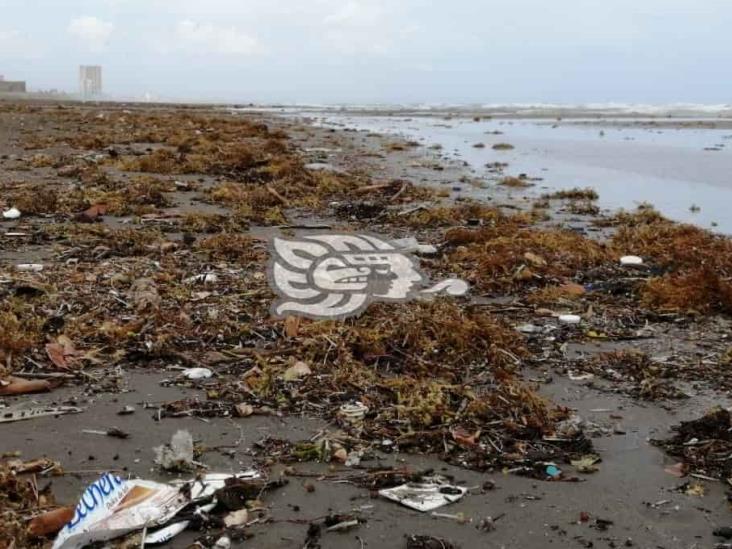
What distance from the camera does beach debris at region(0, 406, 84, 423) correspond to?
3369mm

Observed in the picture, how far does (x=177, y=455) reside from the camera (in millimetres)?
2975

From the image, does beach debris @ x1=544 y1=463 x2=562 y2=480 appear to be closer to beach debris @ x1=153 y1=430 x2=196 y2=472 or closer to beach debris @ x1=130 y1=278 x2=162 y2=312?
beach debris @ x1=153 y1=430 x2=196 y2=472

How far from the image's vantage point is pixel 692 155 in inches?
680

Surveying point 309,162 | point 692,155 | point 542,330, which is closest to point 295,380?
point 542,330

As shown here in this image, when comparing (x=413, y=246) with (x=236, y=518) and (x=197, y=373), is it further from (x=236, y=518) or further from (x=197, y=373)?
(x=236, y=518)

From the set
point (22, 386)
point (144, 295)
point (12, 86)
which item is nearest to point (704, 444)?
point (22, 386)

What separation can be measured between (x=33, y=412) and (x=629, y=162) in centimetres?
1524

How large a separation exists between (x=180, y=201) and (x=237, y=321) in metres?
4.92

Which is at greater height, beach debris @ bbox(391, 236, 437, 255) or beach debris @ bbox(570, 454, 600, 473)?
beach debris @ bbox(391, 236, 437, 255)

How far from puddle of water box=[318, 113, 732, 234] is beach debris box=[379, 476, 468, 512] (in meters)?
6.92

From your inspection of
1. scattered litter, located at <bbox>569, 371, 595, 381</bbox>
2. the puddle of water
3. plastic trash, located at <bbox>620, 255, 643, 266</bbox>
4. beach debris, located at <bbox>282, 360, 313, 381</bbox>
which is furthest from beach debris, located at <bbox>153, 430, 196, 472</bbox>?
the puddle of water

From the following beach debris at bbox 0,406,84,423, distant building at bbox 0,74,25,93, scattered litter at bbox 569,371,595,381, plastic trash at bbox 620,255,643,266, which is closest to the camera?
beach debris at bbox 0,406,84,423

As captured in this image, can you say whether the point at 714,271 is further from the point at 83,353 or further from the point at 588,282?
the point at 83,353

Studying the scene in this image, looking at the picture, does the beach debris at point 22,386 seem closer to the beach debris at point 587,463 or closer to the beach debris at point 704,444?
the beach debris at point 587,463
